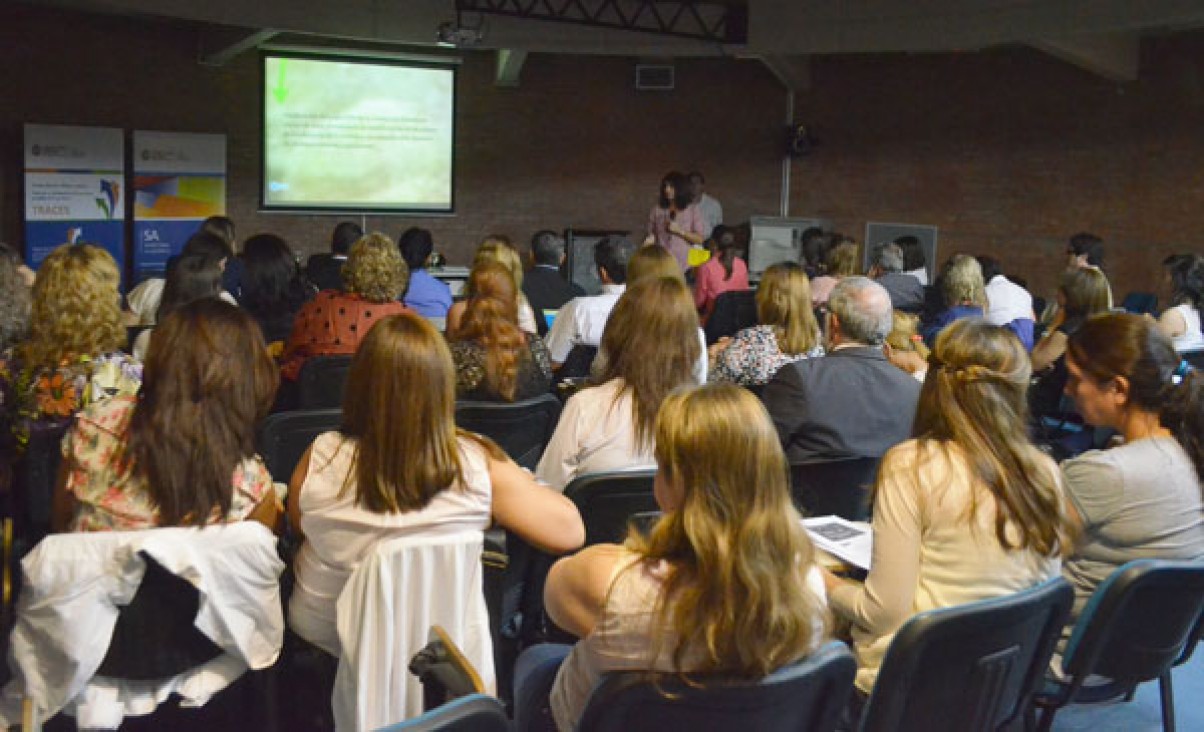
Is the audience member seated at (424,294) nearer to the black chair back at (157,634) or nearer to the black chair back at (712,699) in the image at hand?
the black chair back at (157,634)

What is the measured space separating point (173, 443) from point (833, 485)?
6.22ft

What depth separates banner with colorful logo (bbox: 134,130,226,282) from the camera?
984 cm

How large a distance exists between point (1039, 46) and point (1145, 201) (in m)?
1.59

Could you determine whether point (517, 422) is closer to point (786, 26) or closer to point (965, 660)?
point (965, 660)

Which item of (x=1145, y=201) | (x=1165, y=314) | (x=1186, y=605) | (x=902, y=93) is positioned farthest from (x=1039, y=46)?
(x=1186, y=605)

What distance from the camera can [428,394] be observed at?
2426mm

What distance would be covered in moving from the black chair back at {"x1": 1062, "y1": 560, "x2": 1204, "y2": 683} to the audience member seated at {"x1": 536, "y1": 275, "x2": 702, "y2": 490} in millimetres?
1273

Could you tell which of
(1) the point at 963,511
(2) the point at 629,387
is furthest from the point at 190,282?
(1) the point at 963,511

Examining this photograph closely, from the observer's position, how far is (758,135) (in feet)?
41.4

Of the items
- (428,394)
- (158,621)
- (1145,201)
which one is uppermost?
(1145,201)

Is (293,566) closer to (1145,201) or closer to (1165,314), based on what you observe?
(1165,314)

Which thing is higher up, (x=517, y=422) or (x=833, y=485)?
(x=517, y=422)

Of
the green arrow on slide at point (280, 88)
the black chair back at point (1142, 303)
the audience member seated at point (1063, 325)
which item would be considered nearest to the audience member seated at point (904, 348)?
the audience member seated at point (1063, 325)

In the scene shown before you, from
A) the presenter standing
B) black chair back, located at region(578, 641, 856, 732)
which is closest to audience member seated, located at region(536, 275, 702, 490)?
black chair back, located at region(578, 641, 856, 732)
